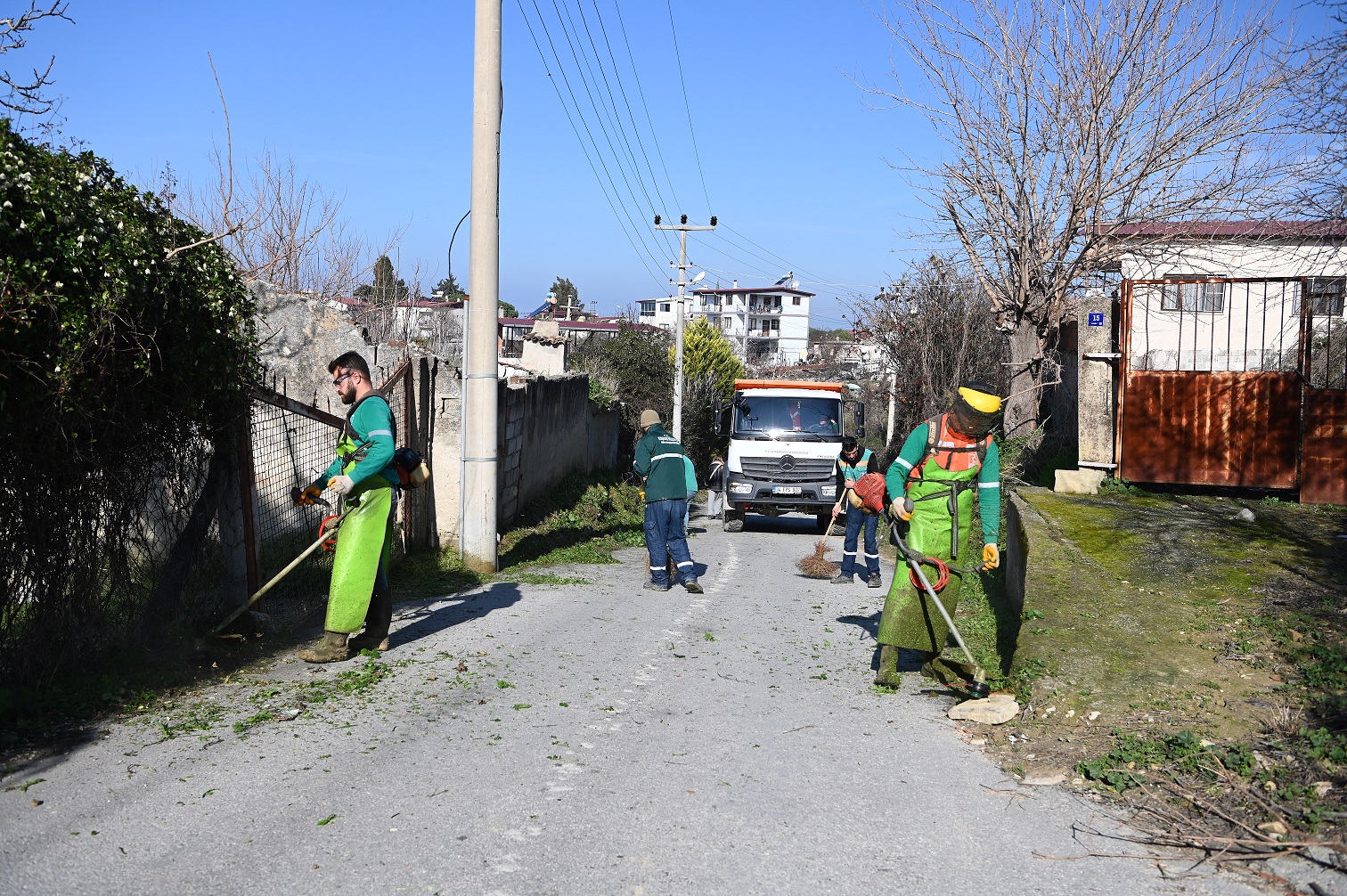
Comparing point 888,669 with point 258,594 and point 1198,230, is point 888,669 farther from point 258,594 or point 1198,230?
point 1198,230

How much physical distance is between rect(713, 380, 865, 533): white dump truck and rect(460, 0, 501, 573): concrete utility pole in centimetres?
838

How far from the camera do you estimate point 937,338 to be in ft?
91.5

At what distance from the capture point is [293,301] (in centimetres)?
1170

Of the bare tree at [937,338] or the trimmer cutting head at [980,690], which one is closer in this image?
the trimmer cutting head at [980,690]

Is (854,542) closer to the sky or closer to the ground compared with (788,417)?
closer to the ground

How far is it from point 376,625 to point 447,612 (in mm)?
1708

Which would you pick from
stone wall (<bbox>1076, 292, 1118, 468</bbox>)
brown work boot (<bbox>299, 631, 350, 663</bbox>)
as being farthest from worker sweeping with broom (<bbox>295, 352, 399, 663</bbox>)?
stone wall (<bbox>1076, 292, 1118, 468</bbox>)

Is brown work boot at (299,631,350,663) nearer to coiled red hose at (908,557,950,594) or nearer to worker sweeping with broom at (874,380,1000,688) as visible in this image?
worker sweeping with broom at (874,380,1000,688)

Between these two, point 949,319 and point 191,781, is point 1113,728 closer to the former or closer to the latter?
point 191,781

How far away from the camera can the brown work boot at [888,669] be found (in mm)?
6609

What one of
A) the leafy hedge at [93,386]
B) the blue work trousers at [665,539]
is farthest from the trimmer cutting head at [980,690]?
the blue work trousers at [665,539]

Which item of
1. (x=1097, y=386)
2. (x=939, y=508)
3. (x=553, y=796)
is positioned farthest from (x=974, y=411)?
(x=1097, y=386)

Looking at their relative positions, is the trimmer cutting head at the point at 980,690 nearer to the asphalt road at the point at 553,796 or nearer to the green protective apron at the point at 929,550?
the asphalt road at the point at 553,796

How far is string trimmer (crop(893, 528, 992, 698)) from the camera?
20.4ft
